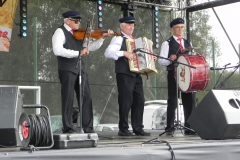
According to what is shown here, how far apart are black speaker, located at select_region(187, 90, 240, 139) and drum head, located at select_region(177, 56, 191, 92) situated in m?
1.25

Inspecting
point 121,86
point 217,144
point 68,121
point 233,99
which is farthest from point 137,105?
point 217,144

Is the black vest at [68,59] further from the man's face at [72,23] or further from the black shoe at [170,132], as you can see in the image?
the black shoe at [170,132]

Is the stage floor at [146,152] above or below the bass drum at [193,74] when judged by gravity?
below

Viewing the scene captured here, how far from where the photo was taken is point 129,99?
20.9 feet

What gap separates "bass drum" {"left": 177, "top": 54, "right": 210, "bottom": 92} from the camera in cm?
625

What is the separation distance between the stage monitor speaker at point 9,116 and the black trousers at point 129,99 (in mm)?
2680

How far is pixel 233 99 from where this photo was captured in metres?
5.00

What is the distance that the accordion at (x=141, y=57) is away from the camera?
240 inches

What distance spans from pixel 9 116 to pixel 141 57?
110 inches

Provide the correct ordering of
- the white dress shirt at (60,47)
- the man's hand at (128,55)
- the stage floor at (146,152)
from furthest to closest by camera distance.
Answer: the man's hand at (128,55)
the white dress shirt at (60,47)
the stage floor at (146,152)

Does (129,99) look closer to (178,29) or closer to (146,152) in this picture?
(178,29)

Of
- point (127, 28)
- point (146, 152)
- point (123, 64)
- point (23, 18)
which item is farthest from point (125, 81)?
point (23, 18)

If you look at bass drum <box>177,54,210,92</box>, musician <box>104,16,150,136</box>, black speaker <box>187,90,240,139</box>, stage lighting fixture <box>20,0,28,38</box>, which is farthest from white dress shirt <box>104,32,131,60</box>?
stage lighting fixture <box>20,0,28,38</box>

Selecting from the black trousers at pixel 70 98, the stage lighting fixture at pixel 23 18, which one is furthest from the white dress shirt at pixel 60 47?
the stage lighting fixture at pixel 23 18
